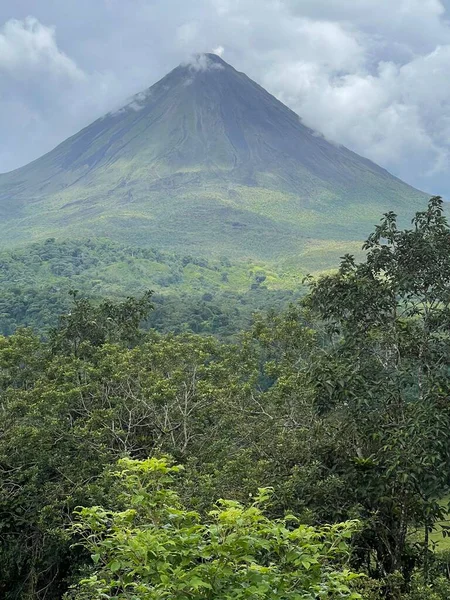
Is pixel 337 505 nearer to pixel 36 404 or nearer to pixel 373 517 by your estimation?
pixel 373 517

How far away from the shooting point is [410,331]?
7391mm

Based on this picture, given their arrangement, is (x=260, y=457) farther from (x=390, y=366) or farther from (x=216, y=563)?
(x=216, y=563)

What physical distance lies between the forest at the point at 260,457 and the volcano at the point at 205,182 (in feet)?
290

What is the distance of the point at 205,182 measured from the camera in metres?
136

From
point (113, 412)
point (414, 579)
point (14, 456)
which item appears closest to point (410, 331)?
point (414, 579)

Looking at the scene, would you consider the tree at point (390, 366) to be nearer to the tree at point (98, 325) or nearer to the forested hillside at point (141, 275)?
the tree at point (98, 325)

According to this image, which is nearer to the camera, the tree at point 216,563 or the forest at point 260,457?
the tree at point 216,563

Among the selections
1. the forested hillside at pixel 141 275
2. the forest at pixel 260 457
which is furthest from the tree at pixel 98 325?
the forested hillside at pixel 141 275

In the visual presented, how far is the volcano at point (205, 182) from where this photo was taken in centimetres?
11188

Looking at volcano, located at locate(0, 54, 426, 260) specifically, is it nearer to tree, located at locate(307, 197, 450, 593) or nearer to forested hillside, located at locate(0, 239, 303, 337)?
forested hillside, located at locate(0, 239, 303, 337)

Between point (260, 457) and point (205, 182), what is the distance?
429 feet

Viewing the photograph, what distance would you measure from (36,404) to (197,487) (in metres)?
3.82

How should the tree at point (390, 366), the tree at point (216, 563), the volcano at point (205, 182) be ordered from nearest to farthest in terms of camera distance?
the tree at point (216, 563)
the tree at point (390, 366)
the volcano at point (205, 182)

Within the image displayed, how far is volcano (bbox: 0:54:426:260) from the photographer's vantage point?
111875mm
